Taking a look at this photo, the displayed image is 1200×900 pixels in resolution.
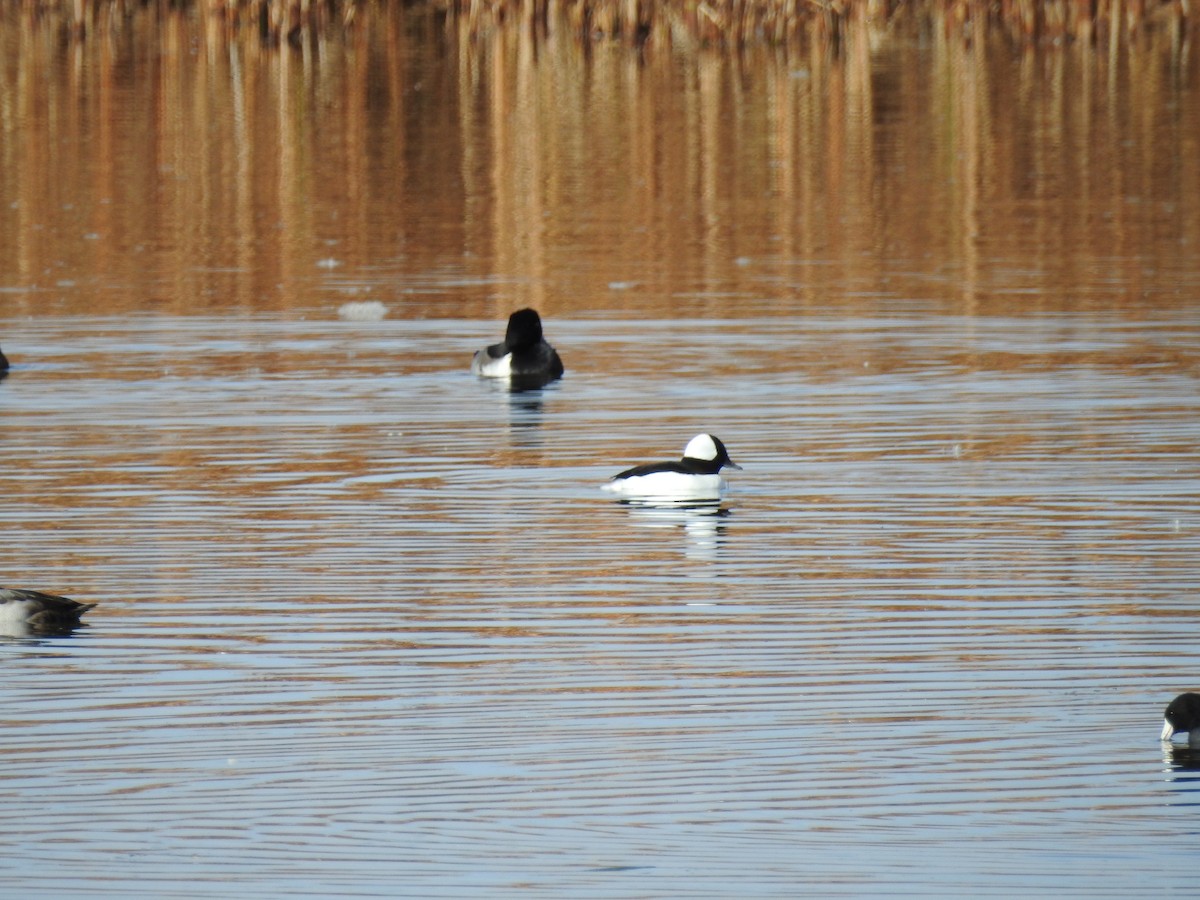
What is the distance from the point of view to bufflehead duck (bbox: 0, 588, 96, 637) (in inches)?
408

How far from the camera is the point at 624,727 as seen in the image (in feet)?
29.0

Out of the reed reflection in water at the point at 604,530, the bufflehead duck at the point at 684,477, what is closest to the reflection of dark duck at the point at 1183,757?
the reed reflection in water at the point at 604,530

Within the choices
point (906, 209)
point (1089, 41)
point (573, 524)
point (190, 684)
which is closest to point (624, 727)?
point (190, 684)

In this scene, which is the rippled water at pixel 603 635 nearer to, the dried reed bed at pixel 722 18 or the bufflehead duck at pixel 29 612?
the bufflehead duck at pixel 29 612

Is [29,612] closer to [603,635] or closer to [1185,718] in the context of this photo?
[603,635]

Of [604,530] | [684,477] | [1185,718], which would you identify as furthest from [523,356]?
[1185,718]

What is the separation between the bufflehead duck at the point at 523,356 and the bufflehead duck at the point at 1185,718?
9589 mm

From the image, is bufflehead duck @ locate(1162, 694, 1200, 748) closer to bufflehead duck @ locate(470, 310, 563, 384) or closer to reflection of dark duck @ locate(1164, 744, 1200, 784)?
reflection of dark duck @ locate(1164, 744, 1200, 784)

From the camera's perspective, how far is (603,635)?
10.2 m

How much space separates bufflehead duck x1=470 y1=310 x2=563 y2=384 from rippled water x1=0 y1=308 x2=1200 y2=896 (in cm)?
26

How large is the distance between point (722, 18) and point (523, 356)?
32155 millimetres

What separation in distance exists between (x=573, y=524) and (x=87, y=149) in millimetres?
22831

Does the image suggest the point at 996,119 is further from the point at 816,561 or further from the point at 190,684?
the point at 190,684

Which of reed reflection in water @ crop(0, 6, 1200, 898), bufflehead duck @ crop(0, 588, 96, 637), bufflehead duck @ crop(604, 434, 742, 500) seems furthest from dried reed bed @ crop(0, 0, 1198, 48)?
bufflehead duck @ crop(0, 588, 96, 637)
